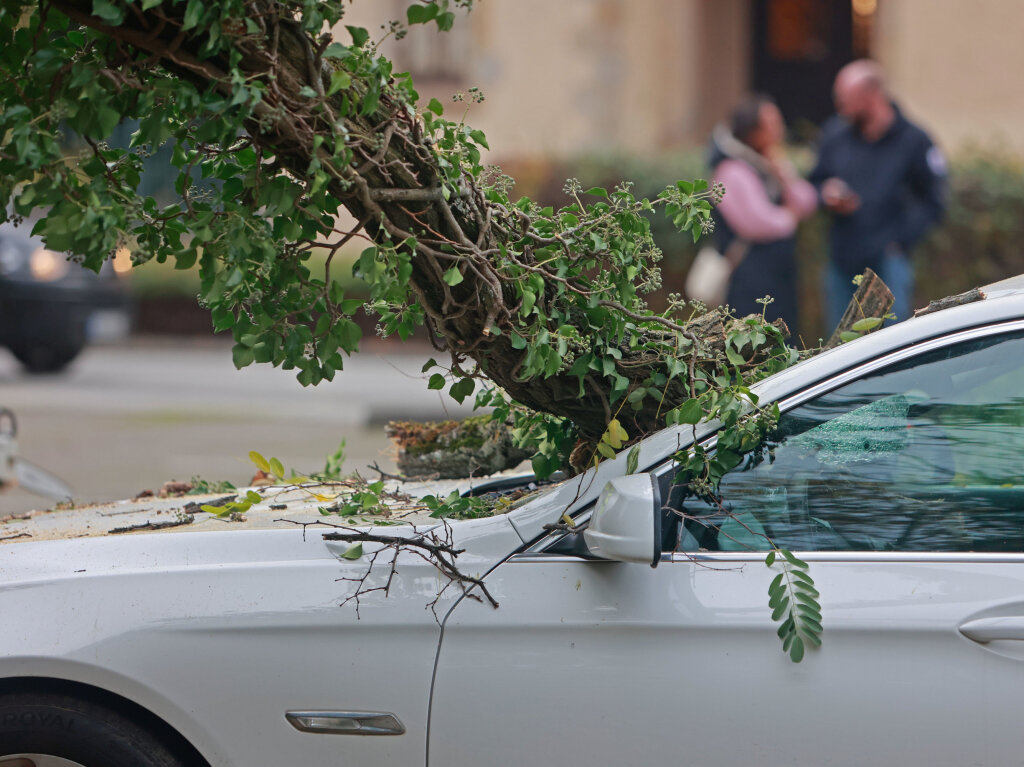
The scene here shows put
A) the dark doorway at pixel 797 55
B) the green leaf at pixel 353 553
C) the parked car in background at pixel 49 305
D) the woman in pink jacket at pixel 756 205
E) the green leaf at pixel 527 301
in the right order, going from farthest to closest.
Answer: the dark doorway at pixel 797 55
the parked car in background at pixel 49 305
the woman in pink jacket at pixel 756 205
the green leaf at pixel 527 301
the green leaf at pixel 353 553

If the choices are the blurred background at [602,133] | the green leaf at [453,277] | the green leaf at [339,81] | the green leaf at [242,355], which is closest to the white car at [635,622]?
the green leaf at [242,355]

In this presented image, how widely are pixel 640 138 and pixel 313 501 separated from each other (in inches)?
570

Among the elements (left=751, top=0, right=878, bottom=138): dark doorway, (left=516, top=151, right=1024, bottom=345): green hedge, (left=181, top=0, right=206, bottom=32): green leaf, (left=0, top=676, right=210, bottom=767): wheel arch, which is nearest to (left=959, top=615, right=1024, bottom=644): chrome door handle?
(left=0, top=676, right=210, bottom=767): wheel arch

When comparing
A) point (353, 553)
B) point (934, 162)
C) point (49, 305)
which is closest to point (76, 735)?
point (353, 553)

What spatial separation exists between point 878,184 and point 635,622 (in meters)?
6.94

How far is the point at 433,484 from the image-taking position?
3.30 metres

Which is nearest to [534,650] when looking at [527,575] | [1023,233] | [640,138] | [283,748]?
[527,575]

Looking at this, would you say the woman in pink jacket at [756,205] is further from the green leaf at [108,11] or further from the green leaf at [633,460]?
the green leaf at [108,11]

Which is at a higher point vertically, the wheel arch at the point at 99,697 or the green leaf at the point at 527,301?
the green leaf at the point at 527,301

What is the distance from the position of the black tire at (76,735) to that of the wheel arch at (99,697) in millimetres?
11

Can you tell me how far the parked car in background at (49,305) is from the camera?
1257 cm

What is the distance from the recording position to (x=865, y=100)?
840cm

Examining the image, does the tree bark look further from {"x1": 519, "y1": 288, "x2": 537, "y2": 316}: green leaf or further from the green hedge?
the green hedge

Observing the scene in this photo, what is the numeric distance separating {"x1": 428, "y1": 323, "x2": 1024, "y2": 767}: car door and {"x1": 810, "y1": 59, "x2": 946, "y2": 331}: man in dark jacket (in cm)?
626
